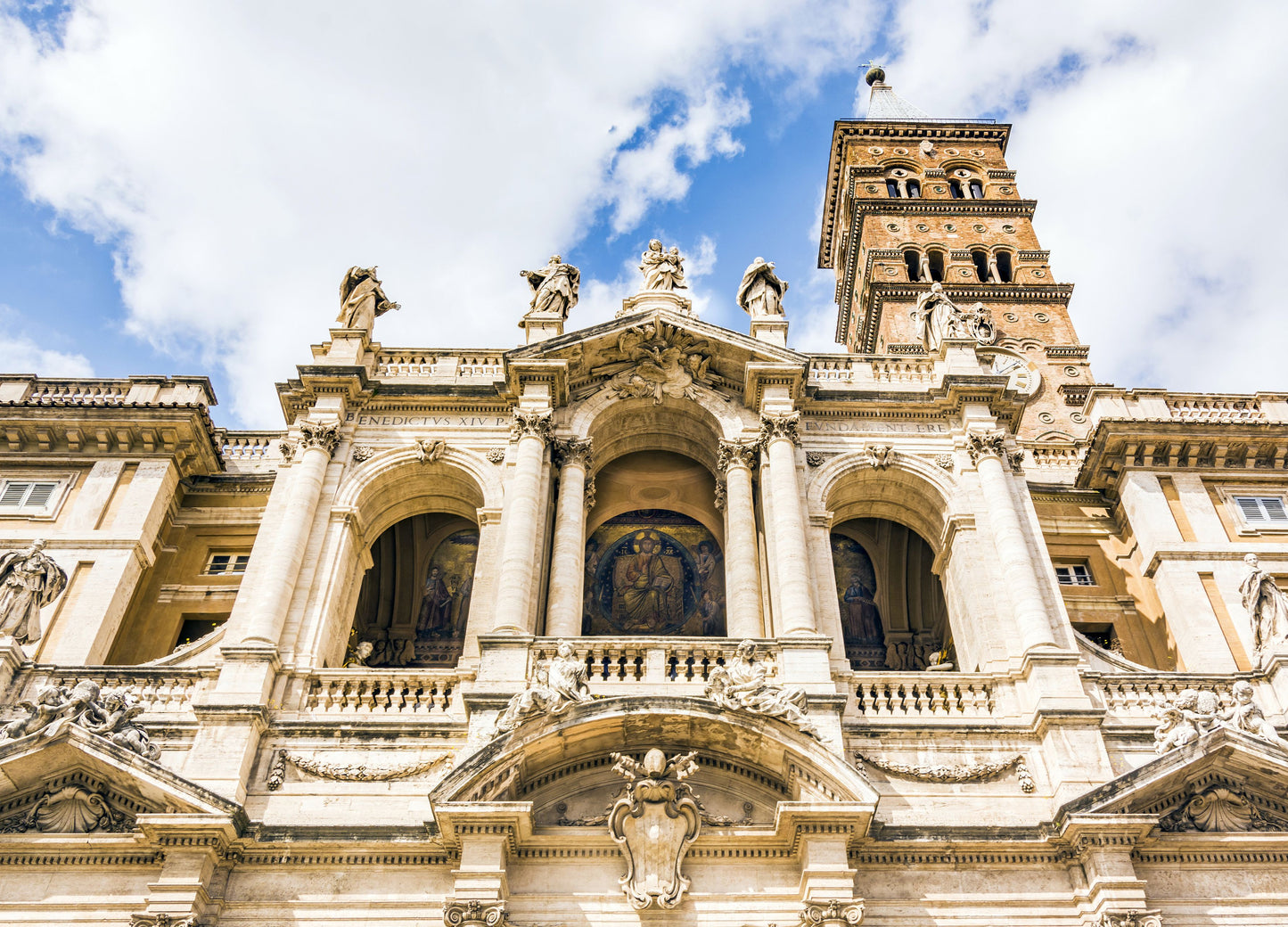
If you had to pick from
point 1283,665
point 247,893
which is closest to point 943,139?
point 1283,665

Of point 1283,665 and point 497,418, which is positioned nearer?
point 1283,665

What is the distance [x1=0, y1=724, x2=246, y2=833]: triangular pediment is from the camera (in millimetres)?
15414

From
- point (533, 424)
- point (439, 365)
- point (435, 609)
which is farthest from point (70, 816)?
point (439, 365)

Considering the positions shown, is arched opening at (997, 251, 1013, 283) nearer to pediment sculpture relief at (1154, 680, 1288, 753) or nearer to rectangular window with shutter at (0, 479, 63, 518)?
pediment sculpture relief at (1154, 680, 1288, 753)

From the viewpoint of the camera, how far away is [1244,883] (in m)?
15.4

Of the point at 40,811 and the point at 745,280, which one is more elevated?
the point at 745,280

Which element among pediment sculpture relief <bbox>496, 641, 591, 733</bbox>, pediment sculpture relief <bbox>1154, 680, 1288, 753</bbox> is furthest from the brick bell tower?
pediment sculpture relief <bbox>496, 641, 591, 733</bbox>

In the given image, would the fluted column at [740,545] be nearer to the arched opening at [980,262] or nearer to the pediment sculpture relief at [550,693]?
the pediment sculpture relief at [550,693]

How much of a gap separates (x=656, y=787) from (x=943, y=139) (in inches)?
1491

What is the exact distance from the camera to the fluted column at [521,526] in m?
17.9

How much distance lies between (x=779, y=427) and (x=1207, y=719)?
8071mm

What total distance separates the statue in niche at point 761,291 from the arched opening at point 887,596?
4.59m

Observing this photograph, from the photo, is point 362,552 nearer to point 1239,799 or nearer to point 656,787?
point 656,787

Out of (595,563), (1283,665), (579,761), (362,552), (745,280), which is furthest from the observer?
(745,280)
